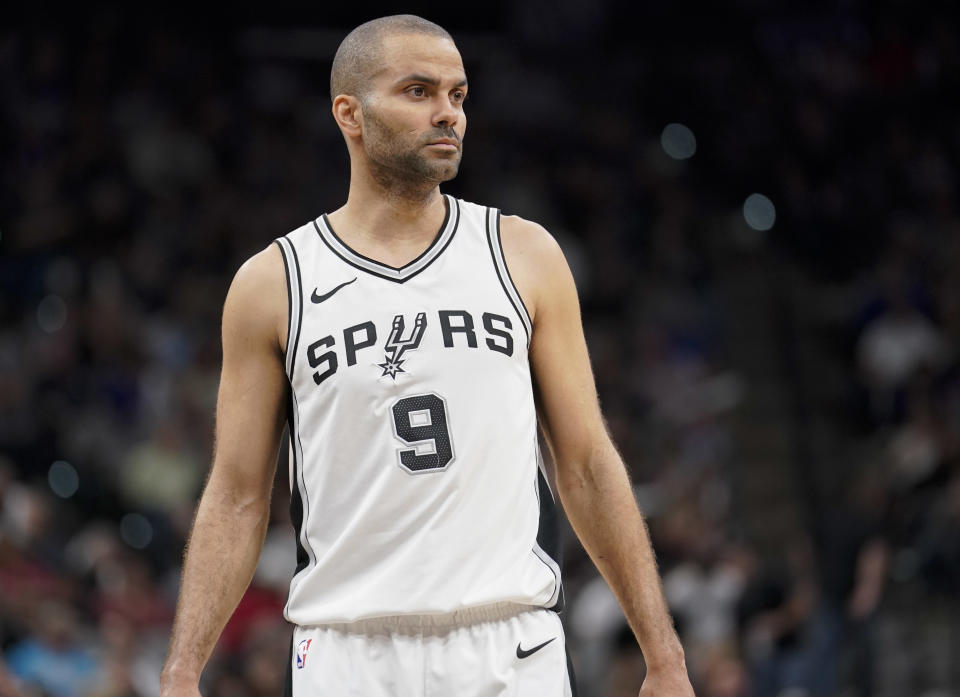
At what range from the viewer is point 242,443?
12.6ft

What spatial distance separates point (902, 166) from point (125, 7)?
296 inches

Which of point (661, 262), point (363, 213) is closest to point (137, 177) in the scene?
point (661, 262)

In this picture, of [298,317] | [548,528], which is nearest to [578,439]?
[548,528]

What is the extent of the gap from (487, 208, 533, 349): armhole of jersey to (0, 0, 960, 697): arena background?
4734 mm

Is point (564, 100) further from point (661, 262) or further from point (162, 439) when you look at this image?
point (162, 439)

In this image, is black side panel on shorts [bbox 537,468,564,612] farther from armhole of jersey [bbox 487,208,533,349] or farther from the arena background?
the arena background

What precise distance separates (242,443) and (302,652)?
552 mm

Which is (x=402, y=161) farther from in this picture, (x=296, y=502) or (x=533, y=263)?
(x=296, y=502)

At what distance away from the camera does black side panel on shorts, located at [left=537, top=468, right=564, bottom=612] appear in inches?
152

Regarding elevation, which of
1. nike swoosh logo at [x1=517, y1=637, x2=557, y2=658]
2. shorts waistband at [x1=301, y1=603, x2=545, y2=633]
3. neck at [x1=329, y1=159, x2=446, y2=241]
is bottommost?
nike swoosh logo at [x1=517, y1=637, x2=557, y2=658]

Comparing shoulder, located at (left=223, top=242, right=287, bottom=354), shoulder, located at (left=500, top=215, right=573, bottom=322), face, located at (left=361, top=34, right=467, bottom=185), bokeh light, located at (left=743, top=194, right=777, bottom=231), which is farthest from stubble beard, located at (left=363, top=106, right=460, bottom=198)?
bokeh light, located at (left=743, top=194, right=777, bottom=231)

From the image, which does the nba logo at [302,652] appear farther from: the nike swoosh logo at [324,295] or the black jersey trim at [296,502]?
the nike swoosh logo at [324,295]

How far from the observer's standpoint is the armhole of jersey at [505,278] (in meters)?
3.82

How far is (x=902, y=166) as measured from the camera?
13992 millimetres
